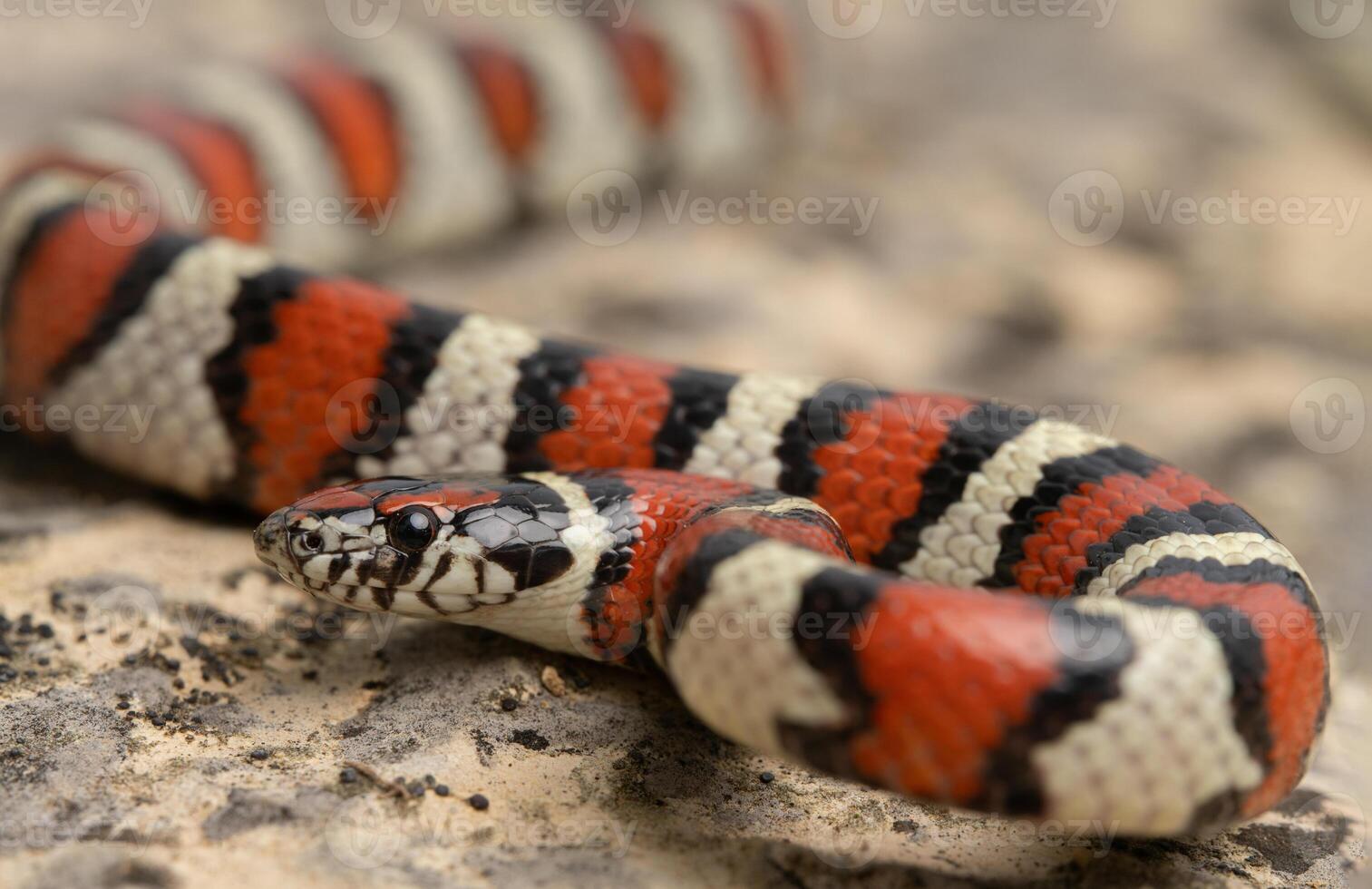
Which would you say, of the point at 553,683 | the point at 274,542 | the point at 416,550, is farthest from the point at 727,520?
the point at 274,542

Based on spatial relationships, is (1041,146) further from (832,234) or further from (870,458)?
(870,458)

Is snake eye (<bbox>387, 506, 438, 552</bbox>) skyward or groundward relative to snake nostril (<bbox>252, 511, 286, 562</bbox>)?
skyward

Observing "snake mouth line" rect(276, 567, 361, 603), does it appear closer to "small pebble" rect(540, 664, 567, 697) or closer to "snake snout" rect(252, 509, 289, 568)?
"snake snout" rect(252, 509, 289, 568)

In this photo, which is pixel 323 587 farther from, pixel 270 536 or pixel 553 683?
pixel 553 683

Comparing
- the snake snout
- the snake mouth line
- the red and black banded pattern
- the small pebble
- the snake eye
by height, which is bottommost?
the small pebble

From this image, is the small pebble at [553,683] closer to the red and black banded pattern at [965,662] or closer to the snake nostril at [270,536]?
the red and black banded pattern at [965,662]

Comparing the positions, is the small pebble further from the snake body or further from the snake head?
the snake head

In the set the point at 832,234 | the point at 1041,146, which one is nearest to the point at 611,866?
the point at 832,234

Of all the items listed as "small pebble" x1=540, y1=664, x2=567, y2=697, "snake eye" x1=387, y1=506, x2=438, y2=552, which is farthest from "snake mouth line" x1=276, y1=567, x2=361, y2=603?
"small pebble" x1=540, y1=664, x2=567, y2=697

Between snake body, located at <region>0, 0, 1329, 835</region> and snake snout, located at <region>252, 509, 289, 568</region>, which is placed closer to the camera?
snake body, located at <region>0, 0, 1329, 835</region>
